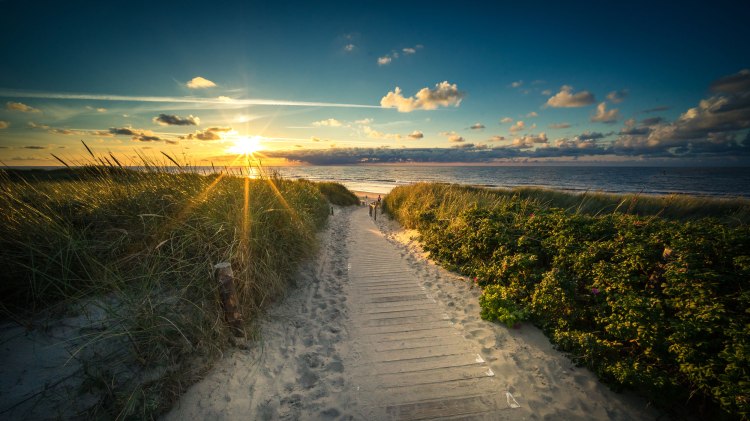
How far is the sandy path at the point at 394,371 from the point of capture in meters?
2.89

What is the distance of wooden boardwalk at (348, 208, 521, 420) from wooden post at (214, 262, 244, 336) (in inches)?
70.2

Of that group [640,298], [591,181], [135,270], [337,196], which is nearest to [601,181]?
[591,181]

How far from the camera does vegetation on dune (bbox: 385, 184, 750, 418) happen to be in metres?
2.59

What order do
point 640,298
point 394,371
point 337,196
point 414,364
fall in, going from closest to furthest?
1. point 640,298
2. point 394,371
3. point 414,364
4. point 337,196

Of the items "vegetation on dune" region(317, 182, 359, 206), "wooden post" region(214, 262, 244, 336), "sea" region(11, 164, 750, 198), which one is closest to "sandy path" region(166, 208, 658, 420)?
"wooden post" region(214, 262, 244, 336)

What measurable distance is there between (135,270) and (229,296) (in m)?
1.45

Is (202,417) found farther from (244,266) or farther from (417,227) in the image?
(417,227)

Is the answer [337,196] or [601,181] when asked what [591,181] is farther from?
[337,196]

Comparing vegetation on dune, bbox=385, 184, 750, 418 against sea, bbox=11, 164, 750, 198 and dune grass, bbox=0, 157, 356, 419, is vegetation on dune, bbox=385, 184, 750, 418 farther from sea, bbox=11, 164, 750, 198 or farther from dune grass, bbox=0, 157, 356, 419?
sea, bbox=11, 164, 750, 198

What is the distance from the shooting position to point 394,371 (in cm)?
346

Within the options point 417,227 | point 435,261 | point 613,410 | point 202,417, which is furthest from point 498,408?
point 417,227

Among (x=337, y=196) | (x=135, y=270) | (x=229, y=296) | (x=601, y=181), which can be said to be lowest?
(x=601, y=181)

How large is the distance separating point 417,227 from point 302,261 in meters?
5.82

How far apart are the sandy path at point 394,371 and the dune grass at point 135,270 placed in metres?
0.48
